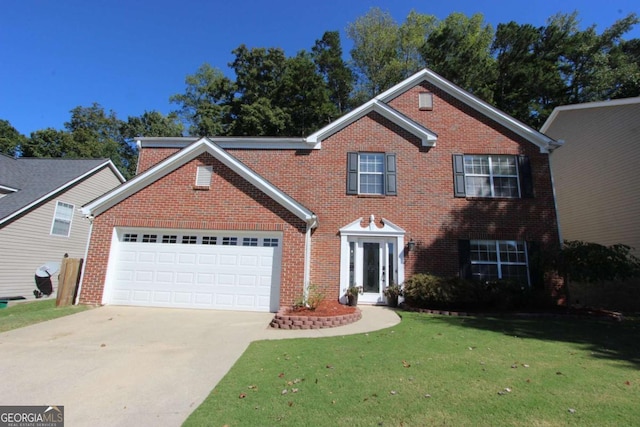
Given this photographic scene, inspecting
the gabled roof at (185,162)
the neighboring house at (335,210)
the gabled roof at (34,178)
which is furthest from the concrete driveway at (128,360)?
the gabled roof at (34,178)

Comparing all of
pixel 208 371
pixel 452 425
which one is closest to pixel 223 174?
pixel 208 371

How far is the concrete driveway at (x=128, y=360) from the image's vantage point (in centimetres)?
376

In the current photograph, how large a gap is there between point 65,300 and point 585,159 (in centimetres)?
2131

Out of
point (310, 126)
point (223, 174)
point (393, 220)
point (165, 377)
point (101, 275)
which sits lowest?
point (165, 377)

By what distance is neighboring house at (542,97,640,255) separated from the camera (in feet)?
42.4

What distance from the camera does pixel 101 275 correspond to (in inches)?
392

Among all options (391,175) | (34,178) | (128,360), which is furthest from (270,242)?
(34,178)

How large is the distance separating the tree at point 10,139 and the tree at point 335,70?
3208cm

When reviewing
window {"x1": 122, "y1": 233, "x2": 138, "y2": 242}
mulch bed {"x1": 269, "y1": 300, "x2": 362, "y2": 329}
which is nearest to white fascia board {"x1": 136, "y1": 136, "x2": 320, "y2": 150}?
window {"x1": 122, "y1": 233, "x2": 138, "y2": 242}

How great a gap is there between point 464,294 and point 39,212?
17512 mm

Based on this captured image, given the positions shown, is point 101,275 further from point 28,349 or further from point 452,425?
point 452,425

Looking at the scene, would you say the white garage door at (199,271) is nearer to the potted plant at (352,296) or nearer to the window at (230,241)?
the window at (230,241)

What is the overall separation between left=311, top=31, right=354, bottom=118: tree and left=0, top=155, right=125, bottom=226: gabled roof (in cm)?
1942

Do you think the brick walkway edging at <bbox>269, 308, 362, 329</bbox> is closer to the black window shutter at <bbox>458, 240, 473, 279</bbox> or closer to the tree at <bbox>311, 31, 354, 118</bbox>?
the black window shutter at <bbox>458, 240, 473, 279</bbox>
